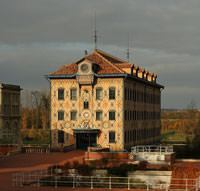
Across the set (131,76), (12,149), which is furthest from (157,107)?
(12,149)

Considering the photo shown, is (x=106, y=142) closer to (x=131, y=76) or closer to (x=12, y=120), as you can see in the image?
(x=131, y=76)

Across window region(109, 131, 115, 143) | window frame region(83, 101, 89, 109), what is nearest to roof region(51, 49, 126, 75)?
window frame region(83, 101, 89, 109)

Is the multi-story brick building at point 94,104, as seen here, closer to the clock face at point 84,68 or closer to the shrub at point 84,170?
the clock face at point 84,68

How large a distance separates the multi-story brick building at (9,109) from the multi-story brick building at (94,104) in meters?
19.9

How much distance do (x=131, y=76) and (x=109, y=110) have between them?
17.2ft

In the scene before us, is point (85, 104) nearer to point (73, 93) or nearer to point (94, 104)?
point (94, 104)

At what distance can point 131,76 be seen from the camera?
57.2 meters

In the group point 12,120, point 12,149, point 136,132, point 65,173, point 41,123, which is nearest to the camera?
point 65,173

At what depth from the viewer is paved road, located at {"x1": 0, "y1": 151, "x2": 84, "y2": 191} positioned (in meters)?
35.6

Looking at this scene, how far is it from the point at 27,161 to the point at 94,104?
44.0 ft

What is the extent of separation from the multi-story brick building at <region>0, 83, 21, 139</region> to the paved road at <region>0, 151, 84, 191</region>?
23734mm

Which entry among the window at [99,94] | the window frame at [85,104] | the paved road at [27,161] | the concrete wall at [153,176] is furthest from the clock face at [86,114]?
the concrete wall at [153,176]

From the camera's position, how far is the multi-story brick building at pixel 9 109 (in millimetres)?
76312

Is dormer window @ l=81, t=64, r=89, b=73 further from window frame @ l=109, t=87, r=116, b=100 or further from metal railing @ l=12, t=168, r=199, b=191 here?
metal railing @ l=12, t=168, r=199, b=191
